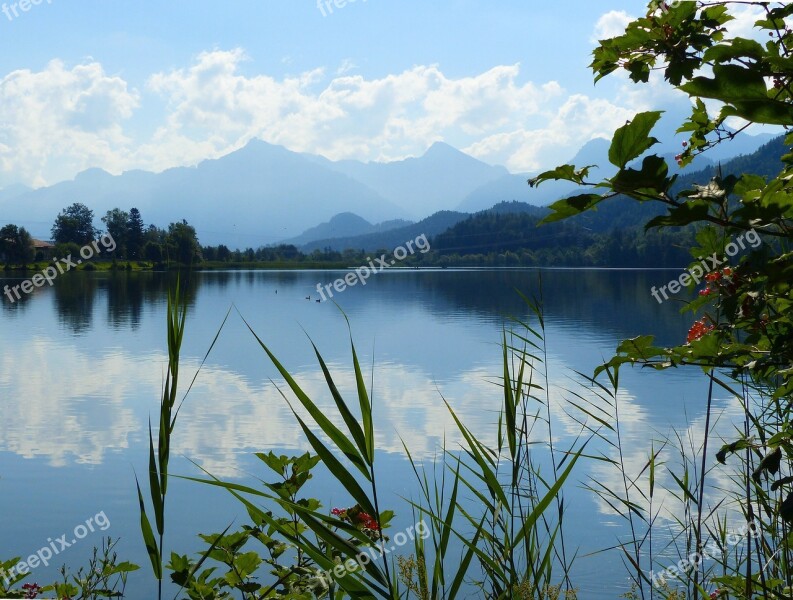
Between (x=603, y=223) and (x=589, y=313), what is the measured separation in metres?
130

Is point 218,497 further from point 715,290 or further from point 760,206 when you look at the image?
point 760,206

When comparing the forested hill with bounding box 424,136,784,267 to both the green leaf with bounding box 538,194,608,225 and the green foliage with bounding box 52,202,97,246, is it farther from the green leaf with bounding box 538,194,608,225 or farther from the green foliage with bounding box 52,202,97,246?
the green leaf with bounding box 538,194,608,225

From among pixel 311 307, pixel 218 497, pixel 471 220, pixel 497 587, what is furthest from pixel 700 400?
pixel 471 220

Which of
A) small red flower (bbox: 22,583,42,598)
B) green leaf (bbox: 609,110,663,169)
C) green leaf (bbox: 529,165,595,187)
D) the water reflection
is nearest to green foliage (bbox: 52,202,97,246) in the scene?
the water reflection

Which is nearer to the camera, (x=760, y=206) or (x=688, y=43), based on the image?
(x=760, y=206)

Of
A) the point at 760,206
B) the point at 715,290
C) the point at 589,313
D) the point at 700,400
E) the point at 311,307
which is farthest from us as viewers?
the point at 311,307

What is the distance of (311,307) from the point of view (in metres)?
52.7

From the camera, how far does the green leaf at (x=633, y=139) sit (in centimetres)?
123

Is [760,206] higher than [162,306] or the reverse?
higher

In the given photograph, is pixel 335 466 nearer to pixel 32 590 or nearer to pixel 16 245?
pixel 32 590

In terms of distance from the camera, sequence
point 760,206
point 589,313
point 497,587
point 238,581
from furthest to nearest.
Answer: point 589,313 < point 238,581 < point 497,587 < point 760,206
